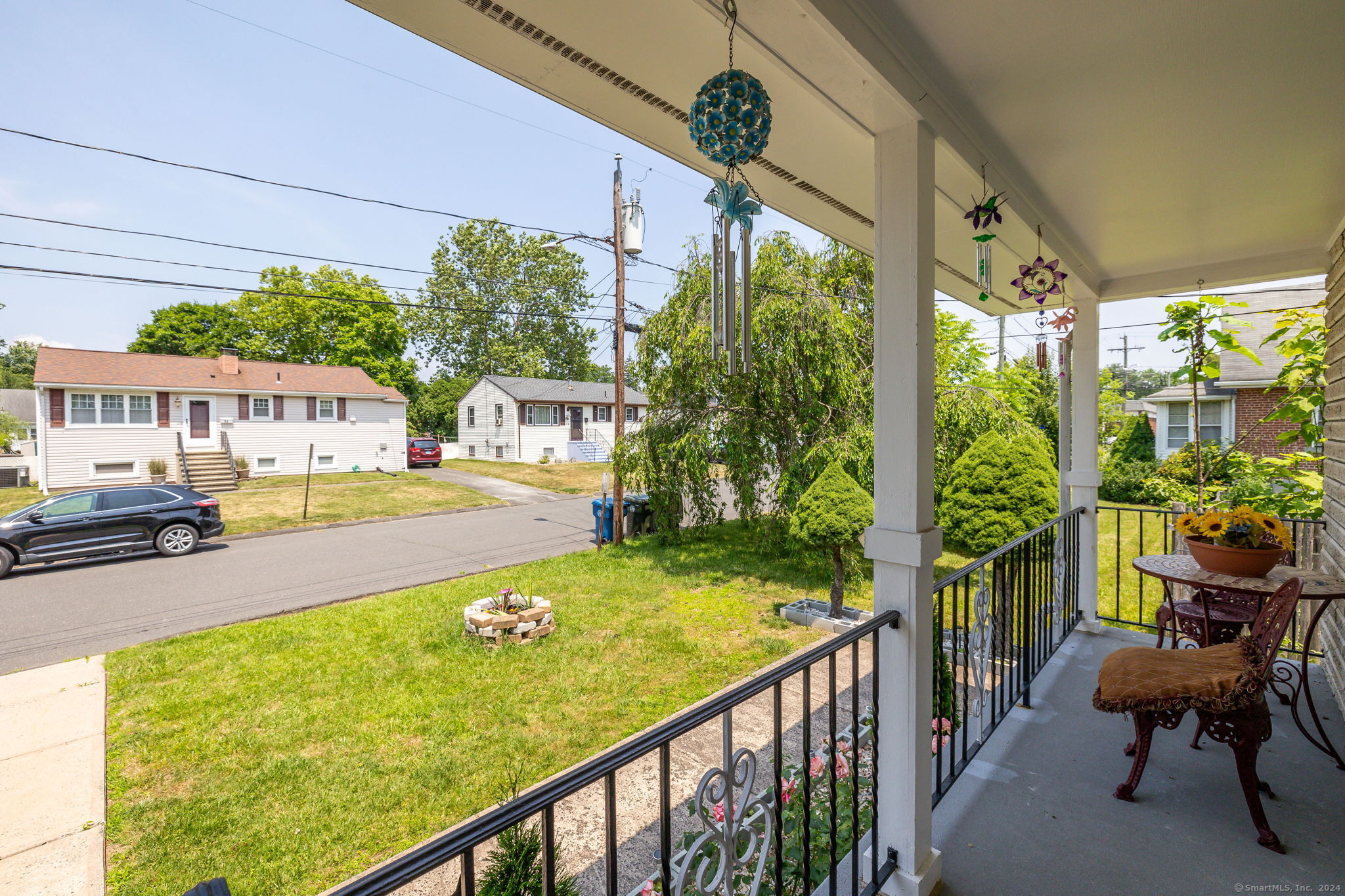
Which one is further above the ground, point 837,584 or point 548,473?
point 548,473

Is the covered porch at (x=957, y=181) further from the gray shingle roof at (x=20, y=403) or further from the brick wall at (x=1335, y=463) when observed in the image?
the gray shingle roof at (x=20, y=403)

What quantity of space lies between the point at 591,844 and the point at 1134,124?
134 inches

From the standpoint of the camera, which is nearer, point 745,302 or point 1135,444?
point 745,302

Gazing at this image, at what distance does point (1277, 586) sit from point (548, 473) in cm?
1780

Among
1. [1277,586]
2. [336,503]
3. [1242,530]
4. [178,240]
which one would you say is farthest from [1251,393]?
[336,503]

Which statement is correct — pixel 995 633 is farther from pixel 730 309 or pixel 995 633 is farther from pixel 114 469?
pixel 114 469

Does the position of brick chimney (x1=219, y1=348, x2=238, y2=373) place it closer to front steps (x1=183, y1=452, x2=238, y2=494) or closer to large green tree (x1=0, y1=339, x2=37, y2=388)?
front steps (x1=183, y1=452, x2=238, y2=494)

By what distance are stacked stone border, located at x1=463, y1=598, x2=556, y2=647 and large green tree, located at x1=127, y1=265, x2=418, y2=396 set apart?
1813 cm

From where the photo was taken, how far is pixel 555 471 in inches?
766

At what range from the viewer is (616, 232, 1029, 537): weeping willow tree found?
6.40 m

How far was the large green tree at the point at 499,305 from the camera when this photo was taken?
2870 cm

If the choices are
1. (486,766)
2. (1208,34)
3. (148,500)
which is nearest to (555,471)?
(148,500)

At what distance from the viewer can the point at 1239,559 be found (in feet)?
7.66

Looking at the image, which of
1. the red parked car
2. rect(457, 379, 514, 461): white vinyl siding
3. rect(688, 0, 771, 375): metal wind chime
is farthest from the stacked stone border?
rect(457, 379, 514, 461): white vinyl siding
